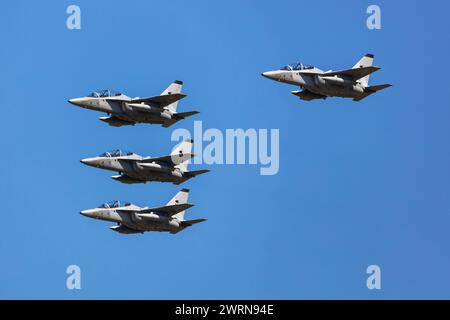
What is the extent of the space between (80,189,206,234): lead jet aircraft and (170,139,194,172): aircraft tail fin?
136 inches

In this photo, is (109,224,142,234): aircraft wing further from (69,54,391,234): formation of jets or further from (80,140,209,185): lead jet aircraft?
(80,140,209,185): lead jet aircraft

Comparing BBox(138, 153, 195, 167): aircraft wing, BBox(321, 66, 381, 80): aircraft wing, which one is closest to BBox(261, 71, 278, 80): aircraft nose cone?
BBox(321, 66, 381, 80): aircraft wing

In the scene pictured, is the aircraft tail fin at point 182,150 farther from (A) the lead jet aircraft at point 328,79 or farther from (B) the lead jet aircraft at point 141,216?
(A) the lead jet aircraft at point 328,79

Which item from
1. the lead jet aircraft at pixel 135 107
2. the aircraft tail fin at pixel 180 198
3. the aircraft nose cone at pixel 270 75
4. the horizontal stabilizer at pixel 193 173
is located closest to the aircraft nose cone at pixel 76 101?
the lead jet aircraft at pixel 135 107

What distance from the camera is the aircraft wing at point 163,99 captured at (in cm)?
14350

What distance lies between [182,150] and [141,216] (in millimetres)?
7603

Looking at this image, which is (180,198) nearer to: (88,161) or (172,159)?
(172,159)

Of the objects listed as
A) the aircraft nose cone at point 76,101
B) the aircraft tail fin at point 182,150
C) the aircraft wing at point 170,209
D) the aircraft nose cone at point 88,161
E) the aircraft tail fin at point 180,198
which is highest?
the aircraft nose cone at point 76,101

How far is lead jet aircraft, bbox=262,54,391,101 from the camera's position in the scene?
14350 cm

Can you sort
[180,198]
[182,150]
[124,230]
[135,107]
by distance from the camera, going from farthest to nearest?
[180,198], [182,150], [124,230], [135,107]

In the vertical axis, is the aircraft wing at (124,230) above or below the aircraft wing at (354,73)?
below

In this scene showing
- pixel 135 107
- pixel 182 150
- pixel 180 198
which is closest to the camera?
pixel 135 107

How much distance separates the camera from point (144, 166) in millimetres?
144125

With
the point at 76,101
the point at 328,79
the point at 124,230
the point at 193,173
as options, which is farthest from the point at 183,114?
the point at 328,79
